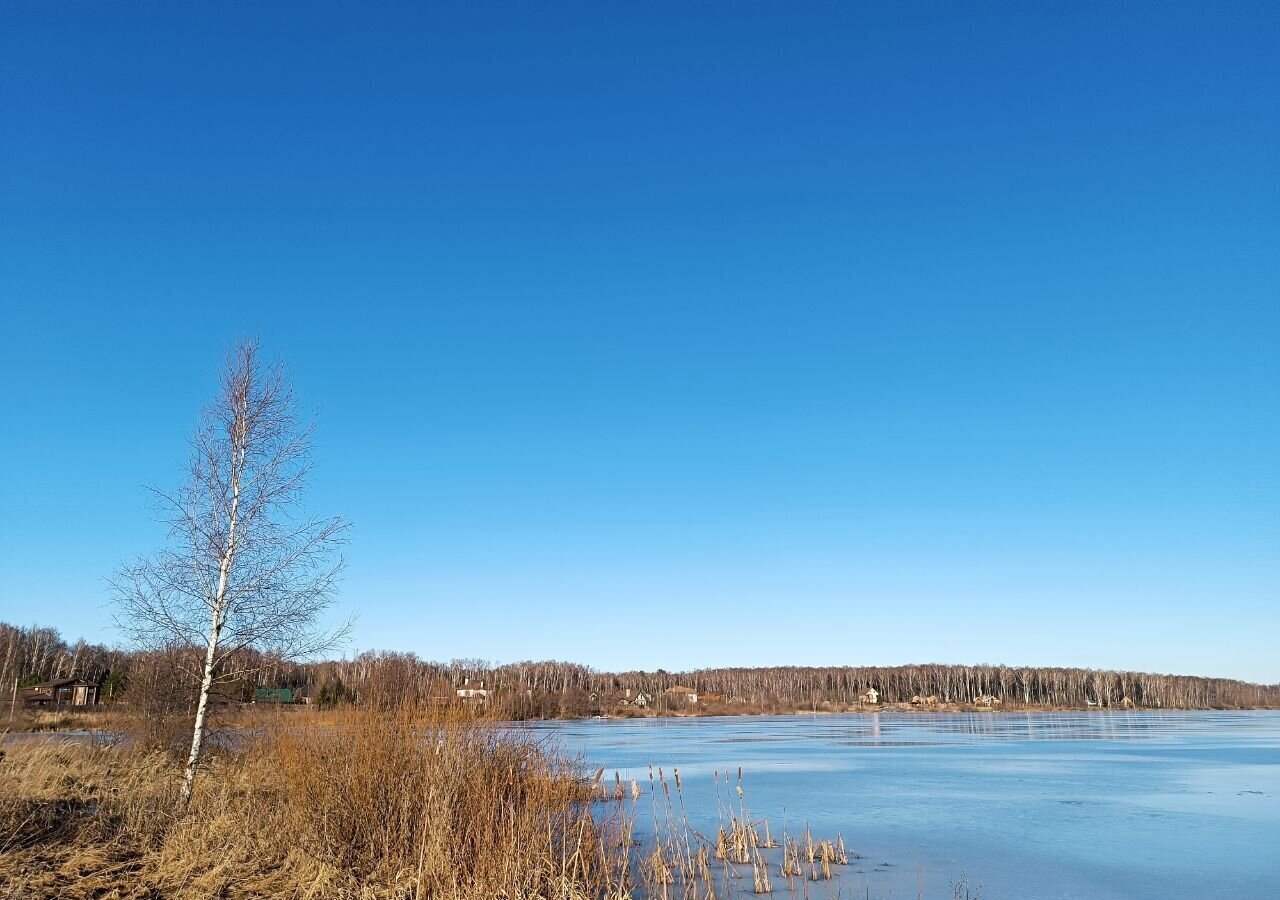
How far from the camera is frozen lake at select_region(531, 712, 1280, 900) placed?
11359 mm

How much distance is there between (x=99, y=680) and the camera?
7394 cm

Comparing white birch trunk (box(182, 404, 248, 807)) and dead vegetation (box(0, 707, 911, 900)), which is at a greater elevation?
white birch trunk (box(182, 404, 248, 807))

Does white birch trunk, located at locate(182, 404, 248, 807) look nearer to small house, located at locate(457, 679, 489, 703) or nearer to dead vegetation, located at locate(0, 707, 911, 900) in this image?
dead vegetation, located at locate(0, 707, 911, 900)

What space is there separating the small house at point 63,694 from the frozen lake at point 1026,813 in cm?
4396

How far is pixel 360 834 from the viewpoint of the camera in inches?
366

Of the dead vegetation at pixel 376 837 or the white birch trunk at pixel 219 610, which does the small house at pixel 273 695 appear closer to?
the dead vegetation at pixel 376 837

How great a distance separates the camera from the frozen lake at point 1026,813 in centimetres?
1136

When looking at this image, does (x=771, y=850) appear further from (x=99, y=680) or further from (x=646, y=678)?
(x=646, y=678)

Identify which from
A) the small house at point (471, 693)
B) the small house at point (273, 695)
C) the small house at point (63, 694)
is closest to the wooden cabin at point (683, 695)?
the small house at point (63, 694)

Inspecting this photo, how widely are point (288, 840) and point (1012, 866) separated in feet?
31.7

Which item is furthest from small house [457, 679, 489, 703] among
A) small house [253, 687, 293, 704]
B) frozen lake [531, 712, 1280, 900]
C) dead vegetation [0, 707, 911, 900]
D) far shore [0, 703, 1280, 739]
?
small house [253, 687, 293, 704]

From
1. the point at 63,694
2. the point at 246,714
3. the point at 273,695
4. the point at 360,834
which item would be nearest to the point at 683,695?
the point at 63,694

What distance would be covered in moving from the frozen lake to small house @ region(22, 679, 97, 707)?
4396cm

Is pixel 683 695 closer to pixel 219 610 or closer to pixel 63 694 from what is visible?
pixel 63 694
